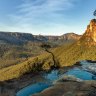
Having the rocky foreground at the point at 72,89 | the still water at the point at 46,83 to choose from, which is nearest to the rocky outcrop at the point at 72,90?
the rocky foreground at the point at 72,89

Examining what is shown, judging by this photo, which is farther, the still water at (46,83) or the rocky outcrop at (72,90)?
the still water at (46,83)

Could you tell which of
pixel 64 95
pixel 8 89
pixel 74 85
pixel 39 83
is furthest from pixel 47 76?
pixel 64 95

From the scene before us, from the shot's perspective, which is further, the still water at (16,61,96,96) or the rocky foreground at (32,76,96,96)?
the still water at (16,61,96,96)

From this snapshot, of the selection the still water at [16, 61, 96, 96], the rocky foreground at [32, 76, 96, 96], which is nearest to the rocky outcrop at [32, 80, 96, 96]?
the rocky foreground at [32, 76, 96, 96]

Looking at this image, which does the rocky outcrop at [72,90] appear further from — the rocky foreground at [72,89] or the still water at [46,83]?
the still water at [46,83]

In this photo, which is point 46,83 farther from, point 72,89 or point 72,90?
point 72,90

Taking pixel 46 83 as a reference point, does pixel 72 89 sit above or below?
above

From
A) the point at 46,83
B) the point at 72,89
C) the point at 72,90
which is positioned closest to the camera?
the point at 72,90

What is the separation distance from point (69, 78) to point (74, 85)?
5.80 m

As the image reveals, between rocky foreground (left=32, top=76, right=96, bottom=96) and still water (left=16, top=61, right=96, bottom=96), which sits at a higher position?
rocky foreground (left=32, top=76, right=96, bottom=96)

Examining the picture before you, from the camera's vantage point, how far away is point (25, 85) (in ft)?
166

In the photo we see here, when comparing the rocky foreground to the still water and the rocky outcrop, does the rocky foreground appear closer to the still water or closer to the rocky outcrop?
the rocky outcrop

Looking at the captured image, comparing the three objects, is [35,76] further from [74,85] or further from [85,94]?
[85,94]

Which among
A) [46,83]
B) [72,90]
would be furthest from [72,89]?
[46,83]
